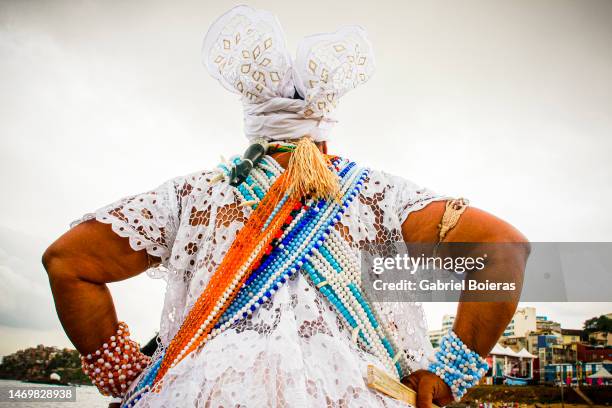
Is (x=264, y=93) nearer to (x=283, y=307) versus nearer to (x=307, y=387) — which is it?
(x=283, y=307)

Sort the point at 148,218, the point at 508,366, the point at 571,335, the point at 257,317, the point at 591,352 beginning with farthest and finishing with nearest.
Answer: the point at 508,366 < the point at 571,335 < the point at 591,352 < the point at 148,218 < the point at 257,317

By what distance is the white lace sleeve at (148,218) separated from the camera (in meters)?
1.66

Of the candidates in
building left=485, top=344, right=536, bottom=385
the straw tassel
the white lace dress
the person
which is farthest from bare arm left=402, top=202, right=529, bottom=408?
building left=485, top=344, right=536, bottom=385

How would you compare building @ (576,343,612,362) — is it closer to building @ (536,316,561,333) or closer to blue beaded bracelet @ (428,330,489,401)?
building @ (536,316,561,333)

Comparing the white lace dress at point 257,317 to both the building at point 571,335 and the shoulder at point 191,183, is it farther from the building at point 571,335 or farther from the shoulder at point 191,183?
the building at point 571,335

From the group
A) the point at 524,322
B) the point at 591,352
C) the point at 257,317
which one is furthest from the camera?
the point at 591,352

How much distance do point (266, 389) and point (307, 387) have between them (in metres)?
0.12

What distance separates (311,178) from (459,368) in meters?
0.81

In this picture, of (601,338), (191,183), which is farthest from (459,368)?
(601,338)

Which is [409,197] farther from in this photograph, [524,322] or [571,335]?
[571,335]

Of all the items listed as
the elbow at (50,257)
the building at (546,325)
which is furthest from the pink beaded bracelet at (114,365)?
the building at (546,325)

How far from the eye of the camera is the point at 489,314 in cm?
159

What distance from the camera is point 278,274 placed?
1523 mm

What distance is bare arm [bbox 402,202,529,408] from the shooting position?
1550 mm
